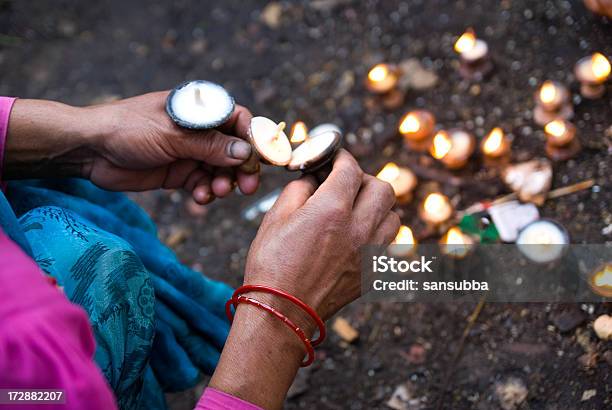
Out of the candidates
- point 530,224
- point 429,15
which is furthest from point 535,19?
point 530,224

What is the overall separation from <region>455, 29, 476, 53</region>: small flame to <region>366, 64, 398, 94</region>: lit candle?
0.98ft

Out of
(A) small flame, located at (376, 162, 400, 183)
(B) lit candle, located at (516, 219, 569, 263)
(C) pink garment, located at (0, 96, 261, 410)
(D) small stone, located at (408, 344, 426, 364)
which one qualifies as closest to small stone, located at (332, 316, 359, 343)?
(D) small stone, located at (408, 344, 426, 364)

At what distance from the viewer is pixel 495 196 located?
235cm

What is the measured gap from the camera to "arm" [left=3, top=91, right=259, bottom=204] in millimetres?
1654

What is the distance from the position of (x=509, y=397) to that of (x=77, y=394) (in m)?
1.53

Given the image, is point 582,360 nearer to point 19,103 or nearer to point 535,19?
point 535,19

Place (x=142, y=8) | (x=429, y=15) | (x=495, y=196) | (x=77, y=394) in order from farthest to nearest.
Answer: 1. (x=142, y=8)
2. (x=429, y=15)
3. (x=495, y=196)
4. (x=77, y=394)

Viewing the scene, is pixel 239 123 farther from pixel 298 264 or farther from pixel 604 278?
pixel 604 278

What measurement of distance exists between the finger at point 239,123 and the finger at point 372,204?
16.3 inches

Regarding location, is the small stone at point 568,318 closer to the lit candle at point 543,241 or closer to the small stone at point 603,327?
the small stone at point 603,327

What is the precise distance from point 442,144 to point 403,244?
443 mm

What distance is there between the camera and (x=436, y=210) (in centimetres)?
231

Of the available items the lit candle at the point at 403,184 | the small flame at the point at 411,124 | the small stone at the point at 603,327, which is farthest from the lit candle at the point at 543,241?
the small flame at the point at 411,124

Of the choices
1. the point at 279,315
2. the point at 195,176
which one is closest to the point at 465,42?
the point at 195,176
